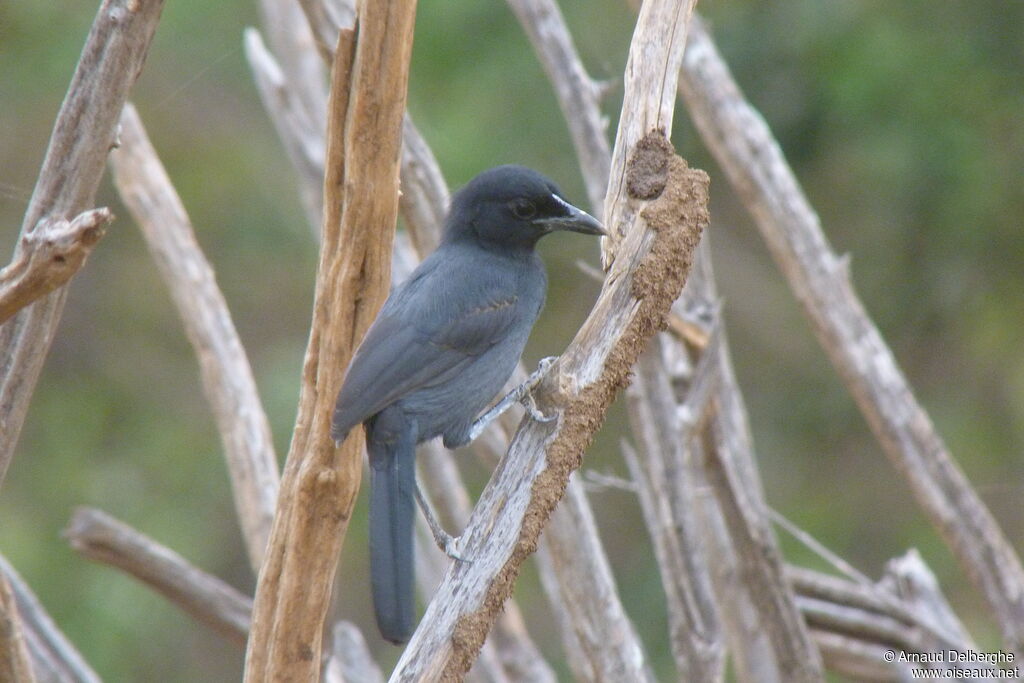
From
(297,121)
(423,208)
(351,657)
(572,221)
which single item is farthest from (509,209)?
(351,657)

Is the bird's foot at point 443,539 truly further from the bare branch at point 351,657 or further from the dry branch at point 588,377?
the bare branch at point 351,657

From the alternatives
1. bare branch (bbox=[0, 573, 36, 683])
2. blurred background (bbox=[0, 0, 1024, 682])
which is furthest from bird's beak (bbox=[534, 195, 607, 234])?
blurred background (bbox=[0, 0, 1024, 682])

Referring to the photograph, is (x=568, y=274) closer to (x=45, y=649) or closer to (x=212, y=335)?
(x=212, y=335)

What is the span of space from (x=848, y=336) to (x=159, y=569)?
99.6 inches

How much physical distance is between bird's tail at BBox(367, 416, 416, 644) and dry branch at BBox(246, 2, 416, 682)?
0.32 ft

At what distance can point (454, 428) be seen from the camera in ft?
12.3

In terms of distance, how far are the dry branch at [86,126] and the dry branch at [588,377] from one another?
3.71ft

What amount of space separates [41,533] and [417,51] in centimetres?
397

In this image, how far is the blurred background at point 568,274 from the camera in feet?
23.7

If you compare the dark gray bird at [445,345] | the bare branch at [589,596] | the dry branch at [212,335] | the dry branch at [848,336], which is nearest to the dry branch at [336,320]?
the dark gray bird at [445,345]

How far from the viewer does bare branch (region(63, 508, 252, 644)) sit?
13.9 ft

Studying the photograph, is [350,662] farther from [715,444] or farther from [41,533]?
[41,533]

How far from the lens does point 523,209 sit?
4023 millimetres

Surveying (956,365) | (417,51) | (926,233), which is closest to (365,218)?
(417,51)
